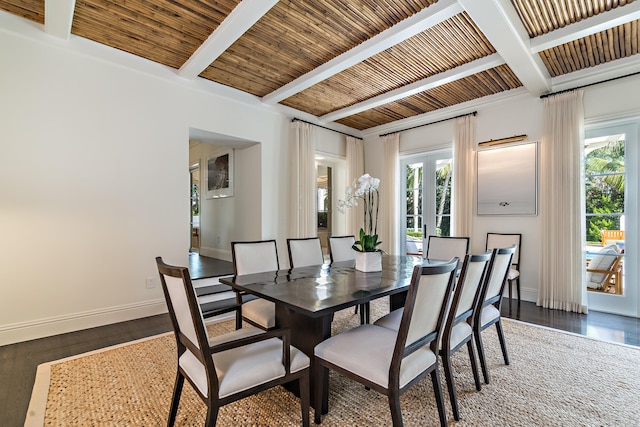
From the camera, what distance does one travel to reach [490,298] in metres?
2.29

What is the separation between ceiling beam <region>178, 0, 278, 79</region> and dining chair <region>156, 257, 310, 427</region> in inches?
83.8

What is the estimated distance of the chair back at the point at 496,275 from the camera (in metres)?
2.10

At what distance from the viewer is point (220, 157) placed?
5.79m

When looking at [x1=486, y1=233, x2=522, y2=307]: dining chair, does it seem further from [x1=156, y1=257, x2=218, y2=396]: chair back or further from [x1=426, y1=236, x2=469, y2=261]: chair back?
[x1=156, y1=257, x2=218, y2=396]: chair back

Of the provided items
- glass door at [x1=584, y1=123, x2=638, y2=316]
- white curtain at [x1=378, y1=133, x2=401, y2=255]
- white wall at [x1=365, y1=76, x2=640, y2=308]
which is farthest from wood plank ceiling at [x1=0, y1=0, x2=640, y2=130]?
white curtain at [x1=378, y1=133, x2=401, y2=255]

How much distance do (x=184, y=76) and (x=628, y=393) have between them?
16.1 feet

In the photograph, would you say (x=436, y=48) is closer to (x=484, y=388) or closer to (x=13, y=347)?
(x=484, y=388)

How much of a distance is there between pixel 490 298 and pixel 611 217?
8.81 feet

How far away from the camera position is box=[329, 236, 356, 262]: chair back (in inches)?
138

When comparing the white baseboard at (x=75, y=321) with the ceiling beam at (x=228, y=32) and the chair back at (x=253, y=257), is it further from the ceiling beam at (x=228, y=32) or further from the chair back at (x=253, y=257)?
the ceiling beam at (x=228, y=32)

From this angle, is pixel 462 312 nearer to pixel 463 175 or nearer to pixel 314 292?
pixel 314 292

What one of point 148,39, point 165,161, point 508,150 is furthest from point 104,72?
point 508,150

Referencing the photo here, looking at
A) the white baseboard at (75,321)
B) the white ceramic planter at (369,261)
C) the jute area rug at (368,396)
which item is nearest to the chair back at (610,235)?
the jute area rug at (368,396)

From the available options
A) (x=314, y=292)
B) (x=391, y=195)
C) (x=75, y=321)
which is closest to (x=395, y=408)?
(x=314, y=292)
